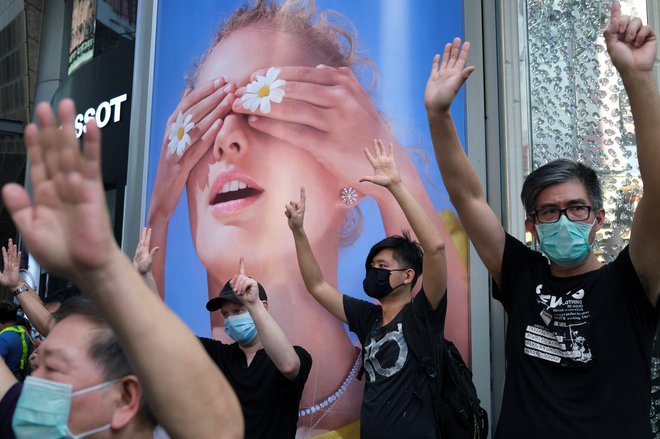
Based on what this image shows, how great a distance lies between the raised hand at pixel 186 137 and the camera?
14.6 feet

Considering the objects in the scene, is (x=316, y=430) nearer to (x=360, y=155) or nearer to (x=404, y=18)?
(x=360, y=155)

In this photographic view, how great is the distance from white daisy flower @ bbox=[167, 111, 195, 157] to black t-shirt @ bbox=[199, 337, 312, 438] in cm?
185

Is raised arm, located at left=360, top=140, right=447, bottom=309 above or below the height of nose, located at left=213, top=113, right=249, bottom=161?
below

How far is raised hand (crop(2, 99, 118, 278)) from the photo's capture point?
45.3 inches

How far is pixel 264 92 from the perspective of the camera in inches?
168

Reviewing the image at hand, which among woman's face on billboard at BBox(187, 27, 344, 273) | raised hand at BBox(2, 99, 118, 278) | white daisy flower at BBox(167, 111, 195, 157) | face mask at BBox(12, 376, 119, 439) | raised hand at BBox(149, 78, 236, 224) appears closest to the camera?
raised hand at BBox(2, 99, 118, 278)

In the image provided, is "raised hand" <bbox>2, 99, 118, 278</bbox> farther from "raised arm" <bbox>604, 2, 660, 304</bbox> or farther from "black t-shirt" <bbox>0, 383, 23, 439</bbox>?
"raised arm" <bbox>604, 2, 660, 304</bbox>

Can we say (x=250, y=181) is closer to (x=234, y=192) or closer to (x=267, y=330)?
(x=234, y=192)

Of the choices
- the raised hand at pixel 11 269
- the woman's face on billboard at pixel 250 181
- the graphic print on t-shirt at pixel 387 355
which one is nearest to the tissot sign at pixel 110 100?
the raised hand at pixel 11 269

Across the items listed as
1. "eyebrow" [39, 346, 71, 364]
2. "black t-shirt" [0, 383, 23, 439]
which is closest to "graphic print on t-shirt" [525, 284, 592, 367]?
"eyebrow" [39, 346, 71, 364]


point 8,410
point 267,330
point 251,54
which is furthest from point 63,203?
point 251,54

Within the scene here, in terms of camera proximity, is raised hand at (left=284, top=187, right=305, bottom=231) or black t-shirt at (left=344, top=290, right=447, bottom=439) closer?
black t-shirt at (left=344, top=290, right=447, bottom=439)

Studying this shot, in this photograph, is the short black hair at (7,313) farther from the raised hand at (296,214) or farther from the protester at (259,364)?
the raised hand at (296,214)

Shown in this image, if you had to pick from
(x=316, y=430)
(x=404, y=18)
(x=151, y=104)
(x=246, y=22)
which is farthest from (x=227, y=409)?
(x=151, y=104)
